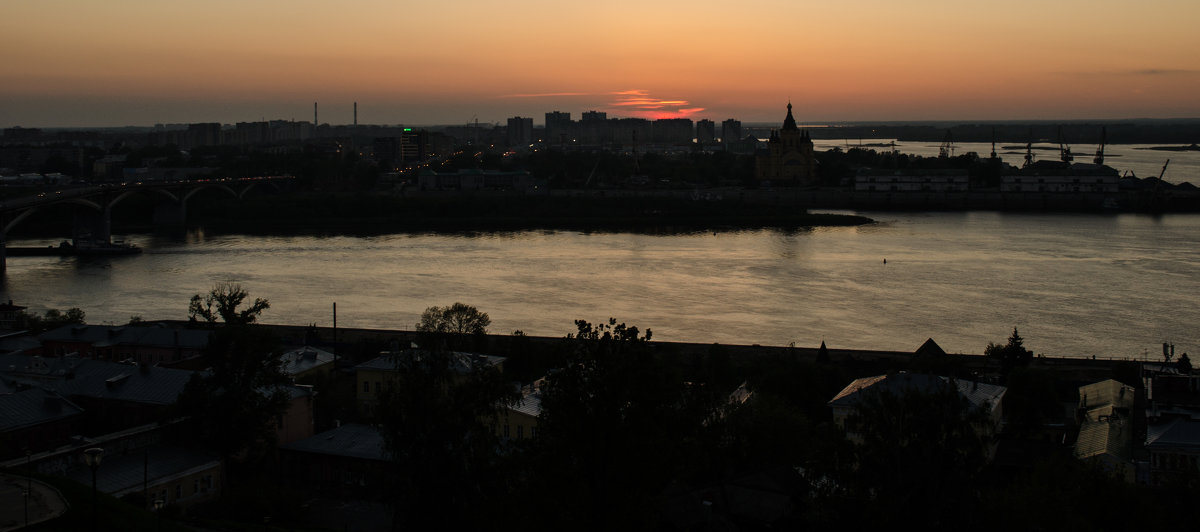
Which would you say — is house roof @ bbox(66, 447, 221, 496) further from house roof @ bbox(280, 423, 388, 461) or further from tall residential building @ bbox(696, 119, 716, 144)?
tall residential building @ bbox(696, 119, 716, 144)

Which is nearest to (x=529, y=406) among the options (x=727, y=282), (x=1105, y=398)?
(x=1105, y=398)

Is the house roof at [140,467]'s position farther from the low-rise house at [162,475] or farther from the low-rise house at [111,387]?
the low-rise house at [111,387]

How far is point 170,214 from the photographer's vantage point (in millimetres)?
16406

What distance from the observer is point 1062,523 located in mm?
2303

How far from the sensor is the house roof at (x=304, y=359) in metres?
4.96

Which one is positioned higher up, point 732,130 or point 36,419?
point 732,130

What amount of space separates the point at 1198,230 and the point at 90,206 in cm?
1446

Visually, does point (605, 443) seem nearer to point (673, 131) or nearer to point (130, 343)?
point (130, 343)

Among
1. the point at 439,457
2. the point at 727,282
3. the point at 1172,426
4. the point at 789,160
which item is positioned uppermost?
the point at 789,160

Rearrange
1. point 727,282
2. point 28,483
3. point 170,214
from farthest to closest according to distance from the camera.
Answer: point 170,214 < point 727,282 < point 28,483

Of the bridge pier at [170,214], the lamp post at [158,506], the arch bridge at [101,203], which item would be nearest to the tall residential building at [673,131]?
the arch bridge at [101,203]

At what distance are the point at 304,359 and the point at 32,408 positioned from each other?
1.61 m

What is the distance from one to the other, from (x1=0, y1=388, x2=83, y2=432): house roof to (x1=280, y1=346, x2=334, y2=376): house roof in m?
1.25

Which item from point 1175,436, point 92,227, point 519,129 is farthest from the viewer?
point 519,129
